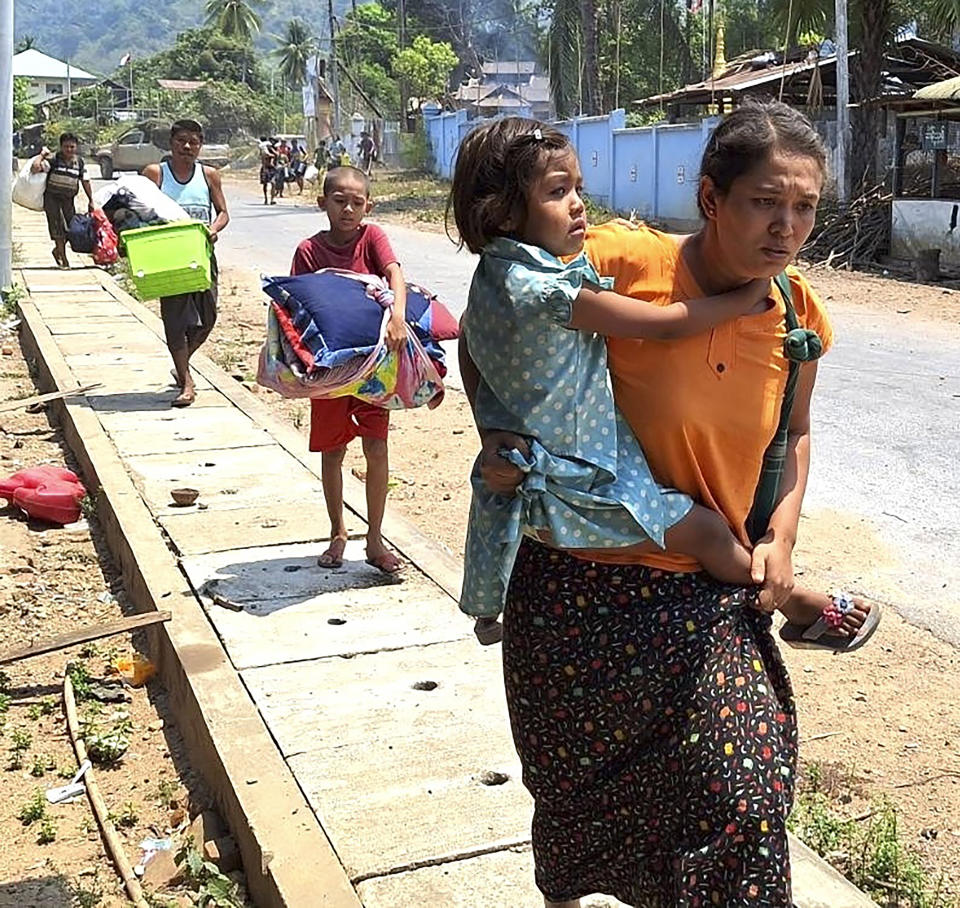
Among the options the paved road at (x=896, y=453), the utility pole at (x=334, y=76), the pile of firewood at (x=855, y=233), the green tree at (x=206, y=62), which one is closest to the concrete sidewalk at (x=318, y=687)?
the paved road at (x=896, y=453)

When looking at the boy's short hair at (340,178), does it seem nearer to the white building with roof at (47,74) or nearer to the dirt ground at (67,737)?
the dirt ground at (67,737)

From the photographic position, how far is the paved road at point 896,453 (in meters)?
5.34

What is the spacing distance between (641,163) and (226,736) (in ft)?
75.3

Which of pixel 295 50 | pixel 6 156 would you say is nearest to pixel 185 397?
pixel 6 156

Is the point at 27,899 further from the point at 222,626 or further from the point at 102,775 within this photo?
the point at 222,626

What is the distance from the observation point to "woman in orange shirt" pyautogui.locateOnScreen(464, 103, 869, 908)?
6.75 ft

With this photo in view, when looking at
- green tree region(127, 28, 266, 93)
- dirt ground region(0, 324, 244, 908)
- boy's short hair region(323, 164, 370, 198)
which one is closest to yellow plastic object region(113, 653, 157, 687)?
dirt ground region(0, 324, 244, 908)

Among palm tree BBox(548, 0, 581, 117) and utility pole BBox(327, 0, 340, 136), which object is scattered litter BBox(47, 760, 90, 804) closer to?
palm tree BBox(548, 0, 581, 117)

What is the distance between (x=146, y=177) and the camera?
822 centimetres

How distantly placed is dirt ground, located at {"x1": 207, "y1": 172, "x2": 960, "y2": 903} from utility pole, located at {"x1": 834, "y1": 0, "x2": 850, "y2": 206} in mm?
12960

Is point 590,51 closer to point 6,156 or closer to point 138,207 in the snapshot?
point 6,156

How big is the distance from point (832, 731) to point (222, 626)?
6.53 ft

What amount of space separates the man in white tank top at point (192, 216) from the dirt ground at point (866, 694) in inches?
52.5

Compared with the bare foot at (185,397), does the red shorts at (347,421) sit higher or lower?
higher
